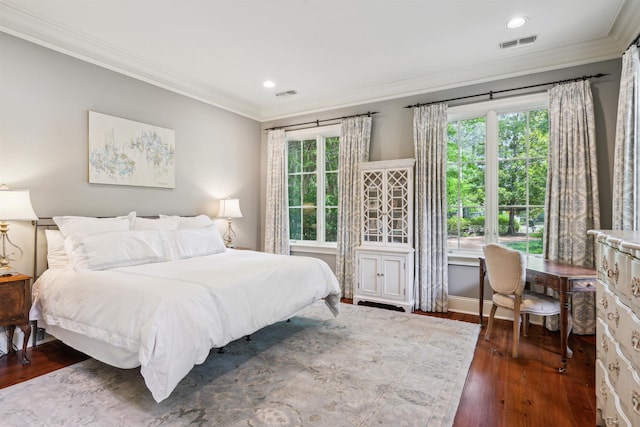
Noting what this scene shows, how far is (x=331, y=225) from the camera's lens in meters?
5.17

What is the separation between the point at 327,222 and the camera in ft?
17.1

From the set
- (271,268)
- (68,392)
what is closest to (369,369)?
(271,268)

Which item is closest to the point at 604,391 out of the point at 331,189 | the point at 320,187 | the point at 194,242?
the point at 194,242

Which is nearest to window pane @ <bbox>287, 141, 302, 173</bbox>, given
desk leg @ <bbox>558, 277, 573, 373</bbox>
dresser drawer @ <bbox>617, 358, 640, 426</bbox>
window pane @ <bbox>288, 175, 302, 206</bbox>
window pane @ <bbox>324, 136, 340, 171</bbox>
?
window pane @ <bbox>288, 175, 302, 206</bbox>

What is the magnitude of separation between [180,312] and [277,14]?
2.49m

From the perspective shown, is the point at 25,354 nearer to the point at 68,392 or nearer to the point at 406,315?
the point at 68,392

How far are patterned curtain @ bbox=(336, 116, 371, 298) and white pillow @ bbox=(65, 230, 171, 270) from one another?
7.70 feet

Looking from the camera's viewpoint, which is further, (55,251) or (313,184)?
(313,184)

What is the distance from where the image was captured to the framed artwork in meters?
3.47

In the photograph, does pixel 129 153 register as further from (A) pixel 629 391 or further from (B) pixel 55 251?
(A) pixel 629 391

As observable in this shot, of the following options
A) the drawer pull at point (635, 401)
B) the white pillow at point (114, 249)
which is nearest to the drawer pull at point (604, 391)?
the drawer pull at point (635, 401)

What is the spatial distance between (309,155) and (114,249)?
315cm

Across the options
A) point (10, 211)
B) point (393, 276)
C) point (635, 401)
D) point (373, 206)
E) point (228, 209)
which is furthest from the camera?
point (228, 209)

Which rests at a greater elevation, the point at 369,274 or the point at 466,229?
the point at 466,229
